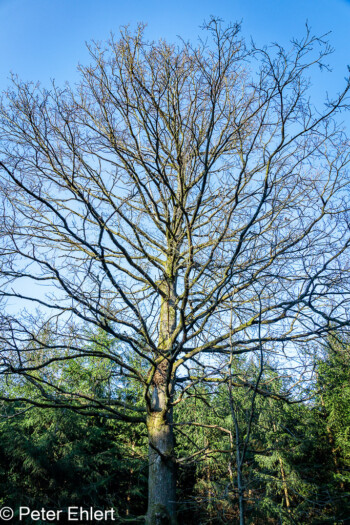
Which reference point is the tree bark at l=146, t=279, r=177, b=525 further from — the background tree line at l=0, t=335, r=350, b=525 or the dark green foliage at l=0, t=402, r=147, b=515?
the dark green foliage at l=0, t=402, r=147, b=515

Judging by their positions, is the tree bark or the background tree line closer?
the tree bark

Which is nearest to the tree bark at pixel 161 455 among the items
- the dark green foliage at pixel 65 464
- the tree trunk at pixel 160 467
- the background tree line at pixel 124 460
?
the tree trunk at pixel 160 467

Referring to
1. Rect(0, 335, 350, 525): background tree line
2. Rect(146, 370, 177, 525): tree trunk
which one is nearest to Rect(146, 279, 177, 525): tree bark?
Rect(146, 370, 177, 525): tree trunk

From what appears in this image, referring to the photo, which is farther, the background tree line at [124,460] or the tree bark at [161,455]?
the background tree line at [124,460]

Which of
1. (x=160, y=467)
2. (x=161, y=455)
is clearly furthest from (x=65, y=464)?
(x=161, y=455)

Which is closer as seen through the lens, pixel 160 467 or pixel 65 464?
pixel 160 467

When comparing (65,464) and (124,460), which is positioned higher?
(65,464)

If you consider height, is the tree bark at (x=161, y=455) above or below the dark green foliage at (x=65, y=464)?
above

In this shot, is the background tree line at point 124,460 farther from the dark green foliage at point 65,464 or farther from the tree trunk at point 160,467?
the tree trunk at point 160,467

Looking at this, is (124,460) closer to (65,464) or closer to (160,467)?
(65,464)

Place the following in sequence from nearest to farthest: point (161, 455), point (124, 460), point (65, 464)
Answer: point (161, 455), point (65, 464), point (124, 460)

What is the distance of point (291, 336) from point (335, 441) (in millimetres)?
10119

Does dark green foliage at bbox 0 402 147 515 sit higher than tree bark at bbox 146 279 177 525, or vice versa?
tree bark at bbox 146 279 177 525

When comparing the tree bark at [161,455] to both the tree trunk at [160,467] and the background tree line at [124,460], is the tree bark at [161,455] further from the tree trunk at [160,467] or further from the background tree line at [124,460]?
the background tree line at [124,460]
